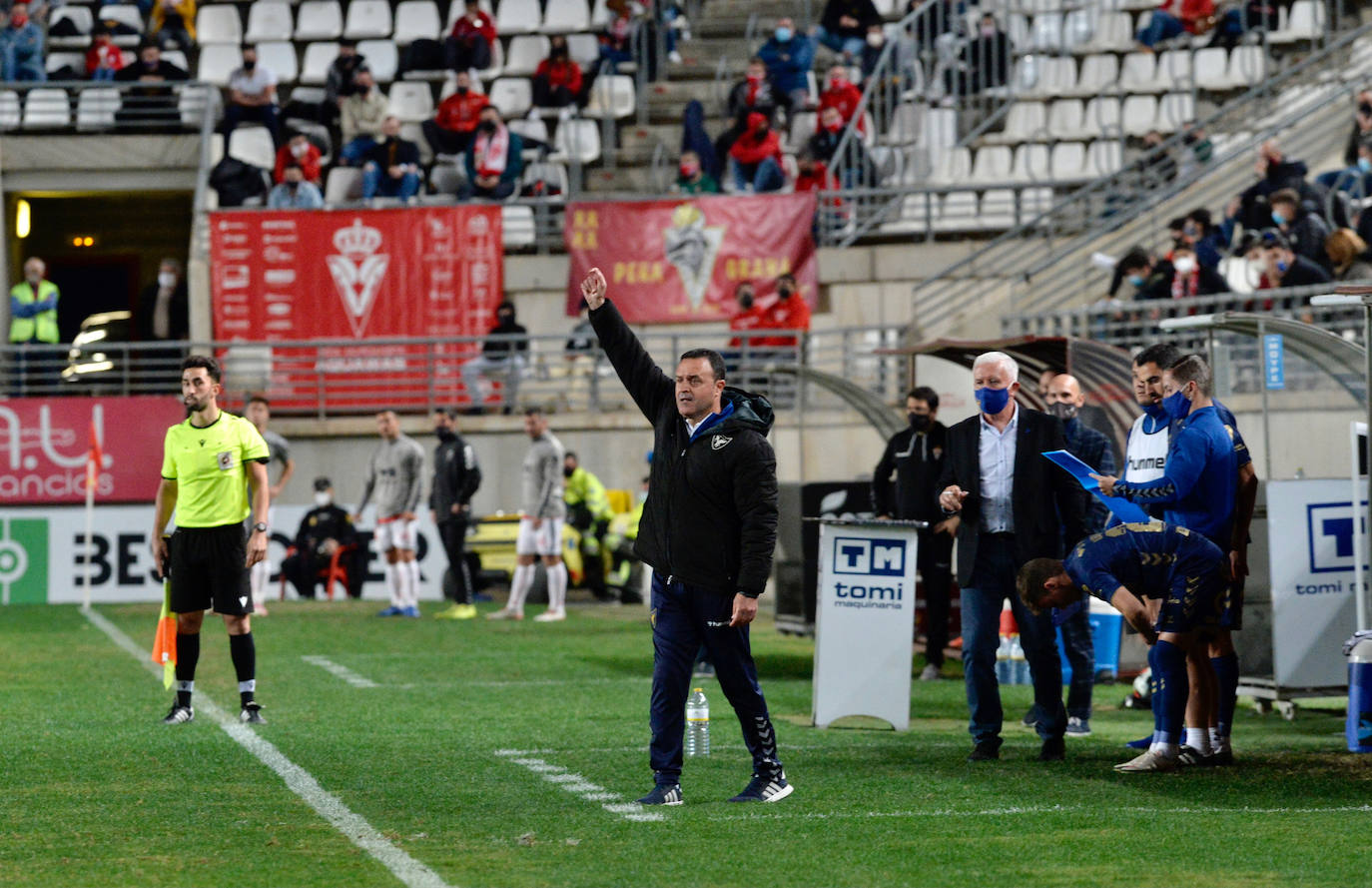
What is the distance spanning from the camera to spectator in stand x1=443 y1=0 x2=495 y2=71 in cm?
3044

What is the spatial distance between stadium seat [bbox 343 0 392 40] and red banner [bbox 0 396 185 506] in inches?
358

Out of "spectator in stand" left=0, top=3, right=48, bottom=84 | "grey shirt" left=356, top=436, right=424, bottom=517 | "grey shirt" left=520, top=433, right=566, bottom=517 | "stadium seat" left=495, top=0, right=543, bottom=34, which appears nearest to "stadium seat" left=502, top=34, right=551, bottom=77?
"stadium seat" left=495, top=0, right=543, bottom=34

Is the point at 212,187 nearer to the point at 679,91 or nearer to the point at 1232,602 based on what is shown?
the point at 679,91

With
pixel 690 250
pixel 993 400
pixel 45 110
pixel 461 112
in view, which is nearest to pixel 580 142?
pixel 461 112

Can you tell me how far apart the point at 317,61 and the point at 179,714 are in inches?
829

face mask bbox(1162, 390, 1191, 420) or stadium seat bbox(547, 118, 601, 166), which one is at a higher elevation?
stadium seat bbox(547, 118, 601, 166)

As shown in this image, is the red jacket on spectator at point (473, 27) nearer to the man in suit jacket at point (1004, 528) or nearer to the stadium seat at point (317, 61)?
the stadium seat at point (317, 61)

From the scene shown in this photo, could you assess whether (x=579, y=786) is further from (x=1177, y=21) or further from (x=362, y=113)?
(x=1177, y=21)

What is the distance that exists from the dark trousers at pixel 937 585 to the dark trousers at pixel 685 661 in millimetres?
6671

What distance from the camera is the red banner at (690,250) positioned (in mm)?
26656

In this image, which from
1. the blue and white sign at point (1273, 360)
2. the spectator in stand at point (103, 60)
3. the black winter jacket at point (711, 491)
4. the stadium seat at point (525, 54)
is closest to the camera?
the black winter jacket at point (711, 491)

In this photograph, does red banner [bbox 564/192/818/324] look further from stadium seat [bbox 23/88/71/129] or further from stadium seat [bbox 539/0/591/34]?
stadium seat [bbox 23/88/71/129]

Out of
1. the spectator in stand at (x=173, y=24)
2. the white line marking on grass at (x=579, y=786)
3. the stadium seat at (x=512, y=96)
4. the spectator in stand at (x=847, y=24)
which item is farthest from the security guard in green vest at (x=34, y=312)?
the white line marking on grass at (x=579, y=786)

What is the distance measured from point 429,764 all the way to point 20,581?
609 inches
